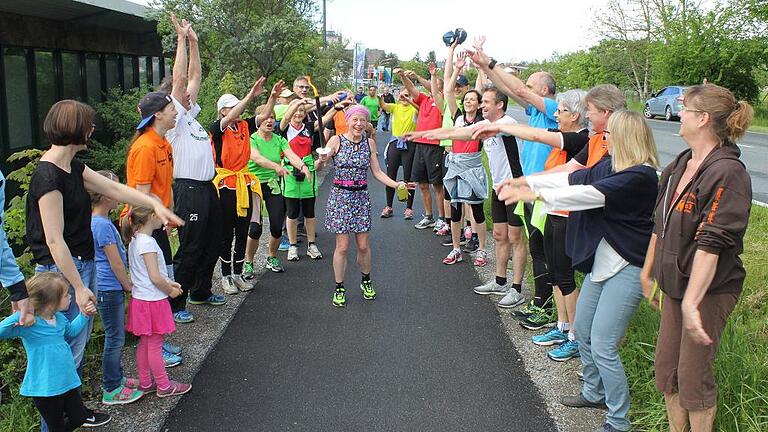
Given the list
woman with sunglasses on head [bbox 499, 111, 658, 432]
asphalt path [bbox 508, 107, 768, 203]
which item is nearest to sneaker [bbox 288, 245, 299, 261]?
woman with sunglasses on head [bbox 499, 111, 658, 432]

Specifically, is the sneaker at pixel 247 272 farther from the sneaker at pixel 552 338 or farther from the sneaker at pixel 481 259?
the sneaker at pixel 552 338

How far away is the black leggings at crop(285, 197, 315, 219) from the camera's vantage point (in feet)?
24.9

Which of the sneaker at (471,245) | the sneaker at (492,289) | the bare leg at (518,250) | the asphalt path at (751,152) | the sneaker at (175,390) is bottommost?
the sneaker at (175,390)

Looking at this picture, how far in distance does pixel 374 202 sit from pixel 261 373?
22.9 ft

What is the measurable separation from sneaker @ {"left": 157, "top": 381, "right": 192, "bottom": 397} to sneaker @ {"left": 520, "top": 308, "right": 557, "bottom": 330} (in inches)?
109

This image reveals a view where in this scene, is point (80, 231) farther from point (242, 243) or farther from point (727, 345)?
point (727, 345)

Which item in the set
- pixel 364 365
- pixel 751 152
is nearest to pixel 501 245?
pixel 364 365

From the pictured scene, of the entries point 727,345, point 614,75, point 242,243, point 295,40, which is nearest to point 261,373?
point 242,243

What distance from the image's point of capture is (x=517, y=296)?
241 inches

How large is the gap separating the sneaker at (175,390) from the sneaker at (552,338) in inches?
105

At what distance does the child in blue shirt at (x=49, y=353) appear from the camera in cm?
333

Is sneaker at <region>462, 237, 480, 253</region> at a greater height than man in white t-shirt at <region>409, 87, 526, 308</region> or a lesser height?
lesser

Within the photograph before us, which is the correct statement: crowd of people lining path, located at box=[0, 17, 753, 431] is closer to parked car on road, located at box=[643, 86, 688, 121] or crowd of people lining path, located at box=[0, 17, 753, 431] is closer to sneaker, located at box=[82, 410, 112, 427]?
sneaker, located at box=[82, 410, 112, 427]

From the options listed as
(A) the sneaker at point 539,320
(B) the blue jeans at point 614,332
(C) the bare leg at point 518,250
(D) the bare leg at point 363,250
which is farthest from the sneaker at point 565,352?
(D) the bare leg at point 363,250
